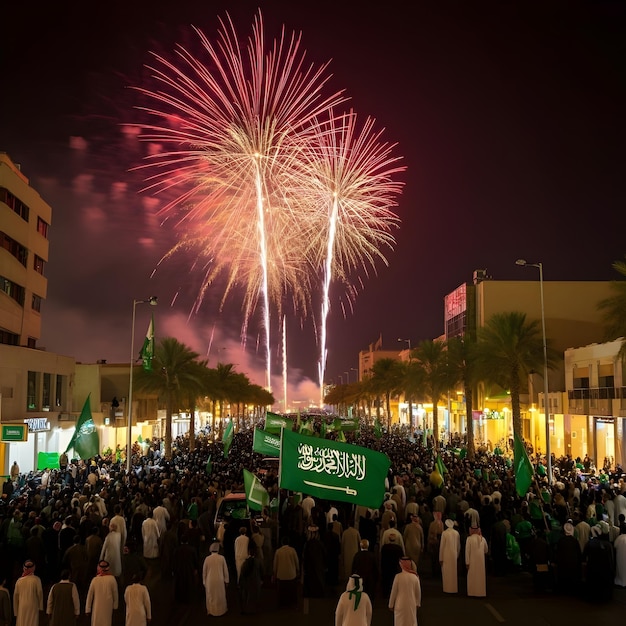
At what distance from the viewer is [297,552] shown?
15227 mm

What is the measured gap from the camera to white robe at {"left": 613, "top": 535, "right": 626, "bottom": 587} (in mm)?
13273

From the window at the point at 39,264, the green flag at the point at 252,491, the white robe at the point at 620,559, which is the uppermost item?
the window at the point at 39,264

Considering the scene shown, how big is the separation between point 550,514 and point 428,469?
1308 centimetres

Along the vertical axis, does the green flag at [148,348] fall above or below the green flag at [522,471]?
above

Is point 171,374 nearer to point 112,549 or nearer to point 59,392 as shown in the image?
point 59,392

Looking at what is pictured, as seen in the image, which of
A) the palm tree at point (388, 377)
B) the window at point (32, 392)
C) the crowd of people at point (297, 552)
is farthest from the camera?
the palm tree at point (388, 377)

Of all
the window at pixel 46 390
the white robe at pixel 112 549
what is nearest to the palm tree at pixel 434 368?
the window at pixel 46 390

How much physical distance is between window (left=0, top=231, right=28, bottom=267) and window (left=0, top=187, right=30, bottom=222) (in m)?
1.64

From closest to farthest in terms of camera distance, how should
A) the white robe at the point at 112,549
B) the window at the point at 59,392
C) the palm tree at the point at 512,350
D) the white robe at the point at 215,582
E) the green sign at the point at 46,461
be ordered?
the white robe at the point at 215,582, the white robe at the point at 112,549, the green sign at the point at 46,461, the palm tree at the point at 512,350, the window at the point at 59,392

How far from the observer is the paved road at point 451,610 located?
11.2 meters

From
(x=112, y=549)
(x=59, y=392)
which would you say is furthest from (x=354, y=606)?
(x=59, y=392)

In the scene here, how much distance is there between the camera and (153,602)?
1255 cm

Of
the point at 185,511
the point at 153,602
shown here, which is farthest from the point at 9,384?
the point at 153,602

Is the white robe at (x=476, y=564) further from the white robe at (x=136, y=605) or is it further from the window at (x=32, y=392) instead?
the window at (x=32, y=392)
